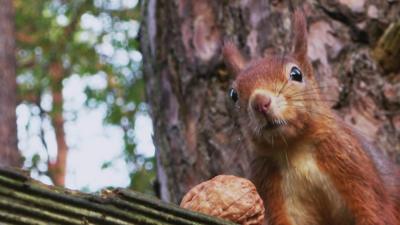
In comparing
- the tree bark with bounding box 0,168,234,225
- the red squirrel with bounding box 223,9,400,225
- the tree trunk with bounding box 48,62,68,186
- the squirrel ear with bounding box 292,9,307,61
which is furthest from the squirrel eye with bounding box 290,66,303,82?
the tree trunk with bounding box 48,62,68,186

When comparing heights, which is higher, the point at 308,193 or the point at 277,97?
the point at 277,97

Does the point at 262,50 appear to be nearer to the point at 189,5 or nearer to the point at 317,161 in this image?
the point at 189,5

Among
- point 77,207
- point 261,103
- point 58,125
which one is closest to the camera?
point 77,207

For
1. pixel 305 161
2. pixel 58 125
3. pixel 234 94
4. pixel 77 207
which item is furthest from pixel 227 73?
pixel 58 125

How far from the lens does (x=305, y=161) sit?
7.93 feet

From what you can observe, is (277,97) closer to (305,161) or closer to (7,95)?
(305,161)

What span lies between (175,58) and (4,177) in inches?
86.4

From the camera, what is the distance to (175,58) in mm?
3623

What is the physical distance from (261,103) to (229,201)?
392 millimetres

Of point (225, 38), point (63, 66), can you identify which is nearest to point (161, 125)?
point (225, 38)

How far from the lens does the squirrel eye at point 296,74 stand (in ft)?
8.12

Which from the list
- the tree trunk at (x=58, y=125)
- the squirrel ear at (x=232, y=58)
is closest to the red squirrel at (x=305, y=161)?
the squirrel ear at (x=232, y=58)

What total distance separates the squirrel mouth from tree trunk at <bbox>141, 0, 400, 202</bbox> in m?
0.88

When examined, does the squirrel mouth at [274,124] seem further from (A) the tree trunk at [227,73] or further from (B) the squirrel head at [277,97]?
(A) the tree trunk at [227,73]
